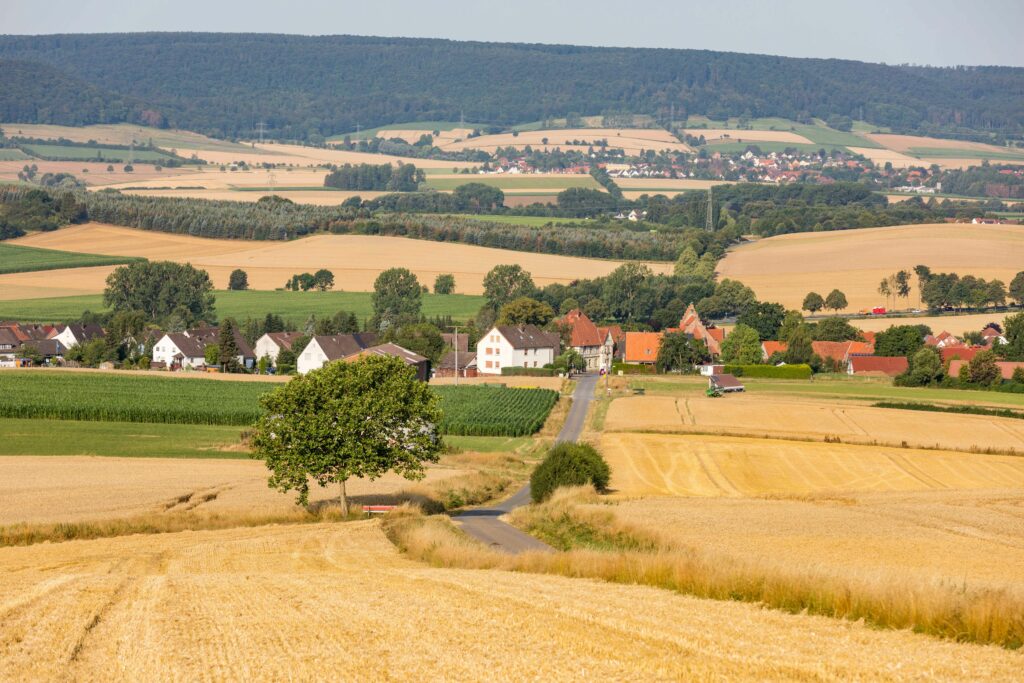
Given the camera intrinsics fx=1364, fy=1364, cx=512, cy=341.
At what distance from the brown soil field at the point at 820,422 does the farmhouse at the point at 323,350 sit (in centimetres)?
3259

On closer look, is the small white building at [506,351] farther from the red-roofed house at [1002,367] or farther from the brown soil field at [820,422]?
the red-roofed house at [1002,367]

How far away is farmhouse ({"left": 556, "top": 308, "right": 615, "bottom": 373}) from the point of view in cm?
12500

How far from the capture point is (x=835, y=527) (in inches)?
1475

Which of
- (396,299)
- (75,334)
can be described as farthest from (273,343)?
(75,334)

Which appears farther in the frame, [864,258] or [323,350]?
[864,258]

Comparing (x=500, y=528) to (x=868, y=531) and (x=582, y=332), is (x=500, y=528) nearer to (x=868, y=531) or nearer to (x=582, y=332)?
(x=868, y=531)

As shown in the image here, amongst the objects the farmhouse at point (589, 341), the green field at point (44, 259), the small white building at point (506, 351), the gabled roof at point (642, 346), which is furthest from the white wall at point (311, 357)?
the green field at point (44, 259)

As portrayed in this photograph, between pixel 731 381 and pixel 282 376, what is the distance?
1335 inches

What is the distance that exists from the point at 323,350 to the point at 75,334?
29595mm

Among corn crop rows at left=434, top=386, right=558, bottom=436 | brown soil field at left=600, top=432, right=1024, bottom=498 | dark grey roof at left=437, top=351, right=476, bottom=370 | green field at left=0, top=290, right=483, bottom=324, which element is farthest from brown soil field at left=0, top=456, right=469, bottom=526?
green field at left=0, top=290, right=483, bottom=324

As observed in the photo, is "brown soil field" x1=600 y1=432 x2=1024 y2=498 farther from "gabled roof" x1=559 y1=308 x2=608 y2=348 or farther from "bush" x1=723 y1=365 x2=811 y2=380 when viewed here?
"gabled roof" x1=559 y1=308 x2=608 y2=348

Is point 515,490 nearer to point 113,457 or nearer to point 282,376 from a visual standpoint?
point 113,457

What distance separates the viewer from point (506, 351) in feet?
384

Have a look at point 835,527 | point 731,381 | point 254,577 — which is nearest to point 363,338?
point 731,381
